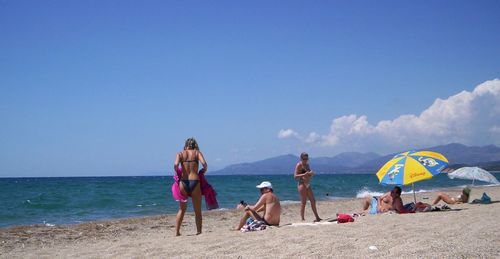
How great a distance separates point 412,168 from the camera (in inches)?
426

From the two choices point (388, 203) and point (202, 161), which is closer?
point (202, 161)

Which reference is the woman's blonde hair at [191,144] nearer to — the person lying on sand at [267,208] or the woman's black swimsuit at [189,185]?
the woman's black swimsuit at [189,185]

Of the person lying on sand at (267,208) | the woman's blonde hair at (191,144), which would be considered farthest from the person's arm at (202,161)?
the person lying on sand at (267,208)

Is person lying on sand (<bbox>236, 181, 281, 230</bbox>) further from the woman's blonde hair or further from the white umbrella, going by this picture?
the white umbrella

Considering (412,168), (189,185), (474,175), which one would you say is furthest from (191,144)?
(474,175)

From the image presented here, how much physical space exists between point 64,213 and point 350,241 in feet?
49.5

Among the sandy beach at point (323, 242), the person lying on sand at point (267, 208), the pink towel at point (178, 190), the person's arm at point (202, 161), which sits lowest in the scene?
the sandy beach at point (323, 242)

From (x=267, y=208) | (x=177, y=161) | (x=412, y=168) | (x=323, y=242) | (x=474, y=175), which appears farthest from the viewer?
(x=474, y=175)

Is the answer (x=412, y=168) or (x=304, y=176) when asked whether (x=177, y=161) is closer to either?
(x=304, y=176)

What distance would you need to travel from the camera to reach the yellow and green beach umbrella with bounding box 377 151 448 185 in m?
10.6

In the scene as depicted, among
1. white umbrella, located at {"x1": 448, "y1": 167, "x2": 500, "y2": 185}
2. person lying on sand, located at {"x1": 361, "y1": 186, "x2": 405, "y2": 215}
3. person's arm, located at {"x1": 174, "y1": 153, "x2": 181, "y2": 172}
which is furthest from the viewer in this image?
white umbrella, located at {"x1": 448, "y1": 167, "x2": 500, "y2": 185}

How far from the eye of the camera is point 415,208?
11.1 m

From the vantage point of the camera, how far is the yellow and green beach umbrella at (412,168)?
1065 cm

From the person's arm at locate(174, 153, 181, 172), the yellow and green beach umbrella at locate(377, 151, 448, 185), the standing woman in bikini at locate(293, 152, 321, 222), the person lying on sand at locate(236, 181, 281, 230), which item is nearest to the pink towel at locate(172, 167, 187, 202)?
the person's arm at locate(174, 153, 181, 172)
